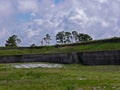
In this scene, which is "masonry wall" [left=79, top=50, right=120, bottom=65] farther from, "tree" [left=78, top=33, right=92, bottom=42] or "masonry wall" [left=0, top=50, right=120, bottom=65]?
"tree" [left=78, top=33, right=92, bottom=42]

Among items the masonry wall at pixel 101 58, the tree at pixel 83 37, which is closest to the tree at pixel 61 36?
the tree at pixel 83 37

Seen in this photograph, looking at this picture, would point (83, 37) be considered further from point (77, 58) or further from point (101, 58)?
point (101, 58)

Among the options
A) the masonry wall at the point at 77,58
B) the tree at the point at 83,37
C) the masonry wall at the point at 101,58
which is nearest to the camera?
the masonry wall at the point at 101,58

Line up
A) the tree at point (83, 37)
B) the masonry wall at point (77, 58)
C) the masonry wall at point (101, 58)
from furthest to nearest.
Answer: the tree at point (83, 37) < the masonry wall at point (77, 58) < the masonry wall at point (101, 58)

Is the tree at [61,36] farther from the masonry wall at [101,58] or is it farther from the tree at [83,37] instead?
the masonry wall at [101,58]

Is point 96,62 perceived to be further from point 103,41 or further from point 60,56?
point 103,41

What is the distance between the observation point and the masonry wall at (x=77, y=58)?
69056 millimetres

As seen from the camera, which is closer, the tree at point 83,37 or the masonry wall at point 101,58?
the masonry wall at point 101,58

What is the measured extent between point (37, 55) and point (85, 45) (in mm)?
14444

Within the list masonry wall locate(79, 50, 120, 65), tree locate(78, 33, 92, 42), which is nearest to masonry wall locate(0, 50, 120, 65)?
masonry wall locate(79, 50, 120, 65)

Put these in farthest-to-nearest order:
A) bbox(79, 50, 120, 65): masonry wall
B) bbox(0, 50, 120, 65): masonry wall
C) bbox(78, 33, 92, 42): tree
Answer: bbox(78, 33, 92, 42): tree < bbox(0, 50, 120, 65): masonry wall < bbox(79, 50, 120, 65): masonry wall

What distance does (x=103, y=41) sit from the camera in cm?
8862

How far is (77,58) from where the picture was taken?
76500mm

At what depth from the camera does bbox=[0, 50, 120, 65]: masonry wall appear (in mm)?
69056
